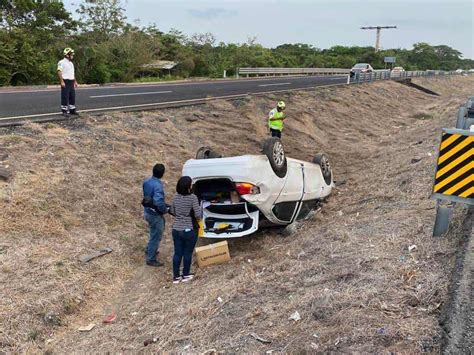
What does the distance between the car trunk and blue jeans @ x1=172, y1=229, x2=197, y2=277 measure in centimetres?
69

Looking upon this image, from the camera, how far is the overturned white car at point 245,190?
241 inches

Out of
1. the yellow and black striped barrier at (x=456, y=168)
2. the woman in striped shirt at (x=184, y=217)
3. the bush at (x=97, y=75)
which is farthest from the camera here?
the bush at (x=97, y=75)

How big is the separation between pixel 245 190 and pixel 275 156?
3.13ft

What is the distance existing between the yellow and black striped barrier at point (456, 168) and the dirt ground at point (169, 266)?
1.55 ft

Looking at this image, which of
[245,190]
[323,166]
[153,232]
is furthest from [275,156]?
[323,166]

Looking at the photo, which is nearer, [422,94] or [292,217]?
[292,217]

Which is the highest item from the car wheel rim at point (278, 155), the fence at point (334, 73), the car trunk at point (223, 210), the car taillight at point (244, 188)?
the fence at point (334, 73)

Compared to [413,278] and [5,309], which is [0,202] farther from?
[413,278]

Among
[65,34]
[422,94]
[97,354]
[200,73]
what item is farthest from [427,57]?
[97,354]

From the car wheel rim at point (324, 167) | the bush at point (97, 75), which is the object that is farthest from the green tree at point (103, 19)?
the car wheel rim at point (324, 167)

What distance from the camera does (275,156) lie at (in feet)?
22.3

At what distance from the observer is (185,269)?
593cm

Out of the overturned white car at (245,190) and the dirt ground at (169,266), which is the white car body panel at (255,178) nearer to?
the overturned white car at (245,190)

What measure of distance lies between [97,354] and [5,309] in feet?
4.04
